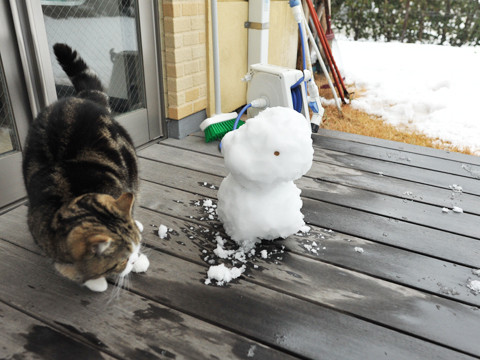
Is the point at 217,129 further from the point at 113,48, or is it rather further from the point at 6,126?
the point at 6,126

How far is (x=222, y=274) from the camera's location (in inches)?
51.1

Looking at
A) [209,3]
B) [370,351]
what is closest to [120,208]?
[370,351]

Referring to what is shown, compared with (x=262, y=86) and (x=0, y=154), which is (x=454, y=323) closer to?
(x=262, y=86)

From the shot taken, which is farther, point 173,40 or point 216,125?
point 216,125

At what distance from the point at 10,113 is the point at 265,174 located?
1236mm

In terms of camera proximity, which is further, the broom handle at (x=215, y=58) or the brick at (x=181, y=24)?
the broom handle at (x=215, y=58)

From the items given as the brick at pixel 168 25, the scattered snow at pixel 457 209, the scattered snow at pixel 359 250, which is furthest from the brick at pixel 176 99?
the scattered snow at pixel 457 209

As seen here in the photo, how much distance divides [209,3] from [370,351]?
2255 millimetres

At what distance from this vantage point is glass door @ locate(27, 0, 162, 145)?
172 cm

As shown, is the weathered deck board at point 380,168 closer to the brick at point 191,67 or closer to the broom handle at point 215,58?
the broom handle at point 215,58

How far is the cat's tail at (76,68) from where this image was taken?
1.50m

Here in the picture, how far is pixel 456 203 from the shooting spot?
6.09 ft

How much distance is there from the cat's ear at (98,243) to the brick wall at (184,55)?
1.63 meters

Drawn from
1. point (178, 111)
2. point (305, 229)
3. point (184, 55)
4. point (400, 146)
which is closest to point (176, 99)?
point (178, 111)
